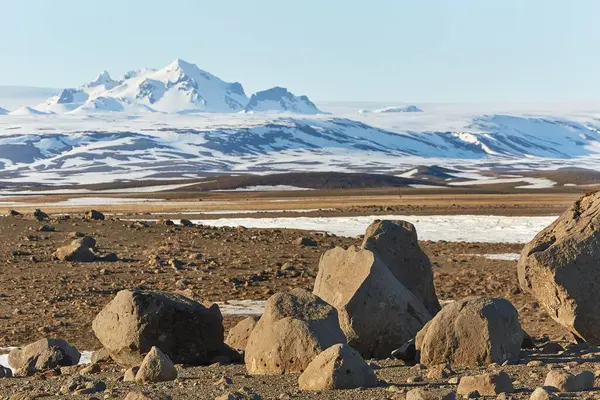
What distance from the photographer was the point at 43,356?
15.5m

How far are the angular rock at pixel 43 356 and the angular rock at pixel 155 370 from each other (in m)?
3.21

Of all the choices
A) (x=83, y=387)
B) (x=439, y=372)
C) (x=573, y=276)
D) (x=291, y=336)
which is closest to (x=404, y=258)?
Result: (x=573, y=276)

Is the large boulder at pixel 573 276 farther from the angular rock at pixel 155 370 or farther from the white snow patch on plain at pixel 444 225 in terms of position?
the white snow patch on plain at pixel 444 225

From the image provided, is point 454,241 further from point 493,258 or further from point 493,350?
point 493,350

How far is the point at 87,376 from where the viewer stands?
1354 cm

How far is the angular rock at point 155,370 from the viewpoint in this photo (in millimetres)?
12664

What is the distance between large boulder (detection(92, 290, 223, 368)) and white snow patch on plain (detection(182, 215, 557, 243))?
1047 inches

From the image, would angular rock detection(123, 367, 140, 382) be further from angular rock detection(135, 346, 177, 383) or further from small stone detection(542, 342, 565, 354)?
small stone detection(542, 342, 565, 354)

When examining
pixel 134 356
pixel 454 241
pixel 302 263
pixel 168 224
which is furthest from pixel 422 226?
pixel 134 356

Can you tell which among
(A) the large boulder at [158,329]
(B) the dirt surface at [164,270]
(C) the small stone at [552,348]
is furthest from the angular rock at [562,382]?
(B) the dirt surface at [164,270]

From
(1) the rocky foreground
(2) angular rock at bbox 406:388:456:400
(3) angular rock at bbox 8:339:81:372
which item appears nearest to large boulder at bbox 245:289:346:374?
(1) the rocky foreground

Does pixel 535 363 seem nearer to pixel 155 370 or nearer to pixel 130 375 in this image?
pixel 155 370

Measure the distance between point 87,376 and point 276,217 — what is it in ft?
143

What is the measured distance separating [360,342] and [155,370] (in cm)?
383
